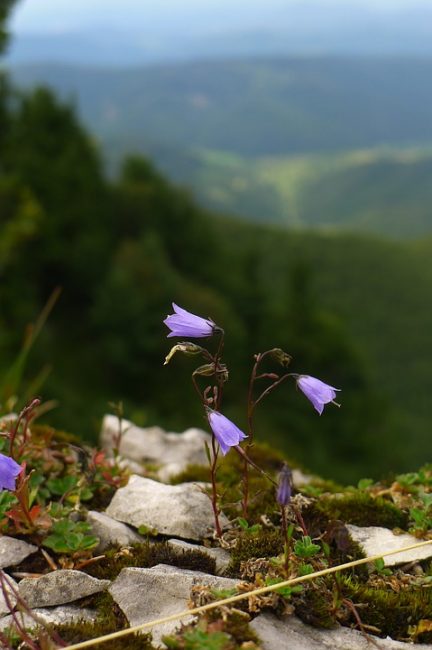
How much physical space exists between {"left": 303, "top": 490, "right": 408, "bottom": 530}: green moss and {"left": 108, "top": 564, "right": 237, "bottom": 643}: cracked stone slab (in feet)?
3.19

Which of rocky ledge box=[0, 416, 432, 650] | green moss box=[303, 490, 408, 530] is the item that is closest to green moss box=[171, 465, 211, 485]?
rocky ledge box=[0, 416, 432, 650]

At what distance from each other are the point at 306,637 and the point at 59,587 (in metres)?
1.17

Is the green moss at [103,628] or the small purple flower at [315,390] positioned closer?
the green moss at [103,628]

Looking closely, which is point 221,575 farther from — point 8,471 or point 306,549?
point 8,471

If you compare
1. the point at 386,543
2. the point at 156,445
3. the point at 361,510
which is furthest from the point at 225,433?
the point at 156,445

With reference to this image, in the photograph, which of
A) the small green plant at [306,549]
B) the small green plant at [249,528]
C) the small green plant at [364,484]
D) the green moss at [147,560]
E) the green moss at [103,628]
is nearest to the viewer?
the green moss at [103,628]

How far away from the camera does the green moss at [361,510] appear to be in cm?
412

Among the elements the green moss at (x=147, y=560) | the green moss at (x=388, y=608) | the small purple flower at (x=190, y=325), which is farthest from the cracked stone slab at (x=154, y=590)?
the small purple flower at (x=190, y=325)

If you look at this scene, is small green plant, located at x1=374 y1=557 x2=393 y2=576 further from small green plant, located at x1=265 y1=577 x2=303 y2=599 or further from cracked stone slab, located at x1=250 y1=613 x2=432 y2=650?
small green plant, located at x1=265 y1=577 x2=303 y2=599

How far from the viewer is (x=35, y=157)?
169ft

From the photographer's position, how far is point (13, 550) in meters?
3.69

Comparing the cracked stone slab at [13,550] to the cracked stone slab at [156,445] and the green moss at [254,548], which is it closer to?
the green moss at [254,548]

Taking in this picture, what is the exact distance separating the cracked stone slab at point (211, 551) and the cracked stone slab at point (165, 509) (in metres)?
0.13

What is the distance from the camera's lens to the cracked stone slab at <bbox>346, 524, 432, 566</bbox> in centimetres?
371
